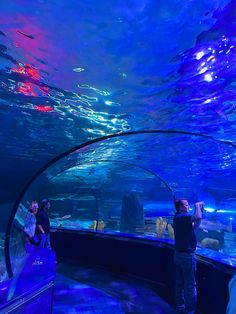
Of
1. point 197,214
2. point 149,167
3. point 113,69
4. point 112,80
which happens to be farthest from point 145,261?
point 149,167

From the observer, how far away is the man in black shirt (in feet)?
21.1

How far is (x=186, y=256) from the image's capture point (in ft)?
21.5

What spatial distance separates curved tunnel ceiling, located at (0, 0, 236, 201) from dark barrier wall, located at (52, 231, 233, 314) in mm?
4578

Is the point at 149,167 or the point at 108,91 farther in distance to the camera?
the point at 149,167

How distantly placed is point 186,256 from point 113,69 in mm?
4810

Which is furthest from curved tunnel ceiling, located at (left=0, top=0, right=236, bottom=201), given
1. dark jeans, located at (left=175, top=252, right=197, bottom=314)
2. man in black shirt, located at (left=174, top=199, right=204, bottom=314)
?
dark jeans, located at (left=175, top=252, right=197, bottom=314)

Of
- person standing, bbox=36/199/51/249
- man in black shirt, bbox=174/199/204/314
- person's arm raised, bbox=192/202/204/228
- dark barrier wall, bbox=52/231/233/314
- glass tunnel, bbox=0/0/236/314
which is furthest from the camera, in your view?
person standing, bbox=36/199/51/249

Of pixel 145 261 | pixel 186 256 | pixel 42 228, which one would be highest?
pixel 42 228

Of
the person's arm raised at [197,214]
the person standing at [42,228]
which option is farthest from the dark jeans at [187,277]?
the person standing at [42,228]

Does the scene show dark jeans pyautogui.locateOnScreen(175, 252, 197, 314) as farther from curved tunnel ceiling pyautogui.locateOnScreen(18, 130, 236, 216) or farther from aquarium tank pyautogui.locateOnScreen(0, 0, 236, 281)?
curved tunnel ceiling pyautogui.locateOnScreen(18, 130, 236, 216)

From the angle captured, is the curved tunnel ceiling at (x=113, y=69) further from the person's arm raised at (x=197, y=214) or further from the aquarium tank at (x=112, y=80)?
the person's arm raised at (x=197, y=214)

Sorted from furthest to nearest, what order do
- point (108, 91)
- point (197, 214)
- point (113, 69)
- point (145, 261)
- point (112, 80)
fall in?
point (145, 261) → point (108, 91) → point (112, 80) → point (197, 214) → point (113, 69)

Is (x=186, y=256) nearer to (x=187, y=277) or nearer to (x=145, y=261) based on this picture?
(x=187, y=277)

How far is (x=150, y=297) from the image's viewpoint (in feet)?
26.7
